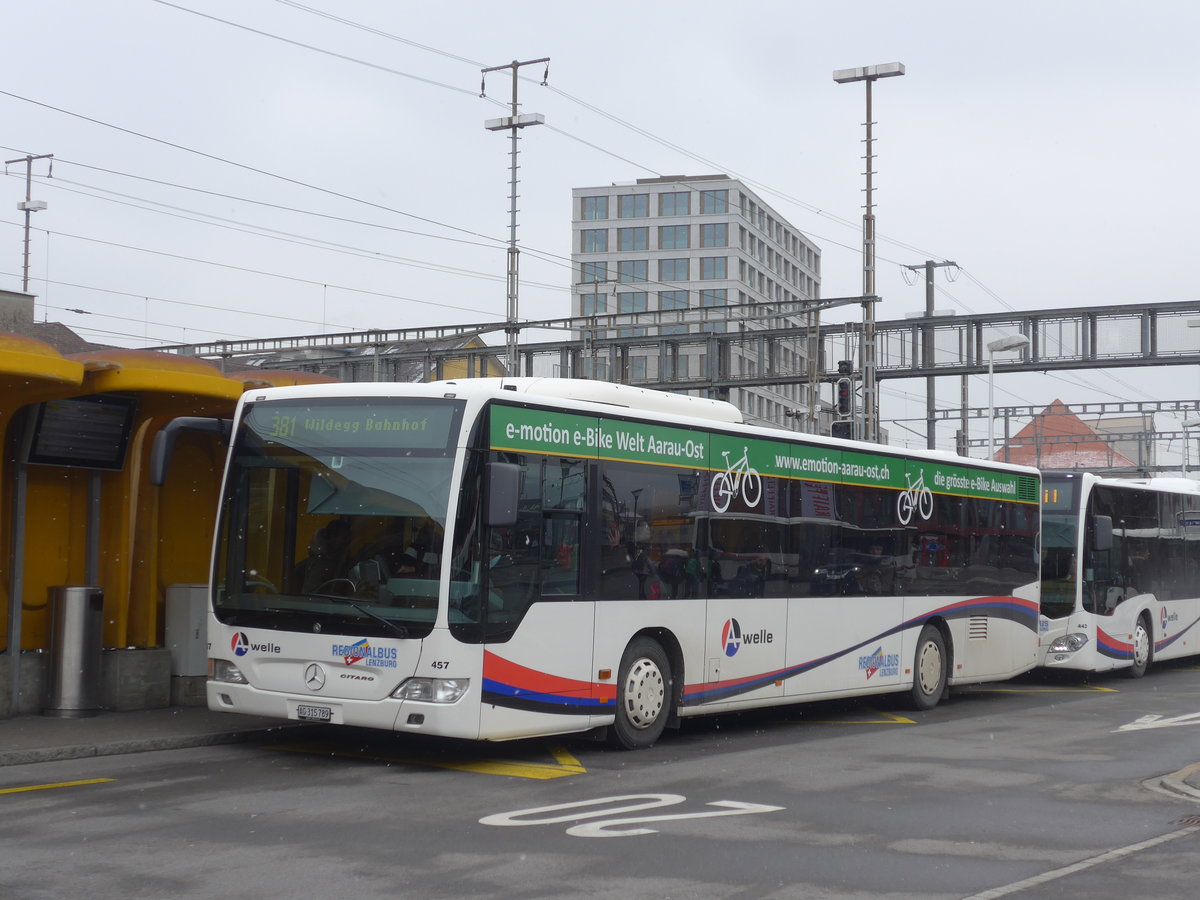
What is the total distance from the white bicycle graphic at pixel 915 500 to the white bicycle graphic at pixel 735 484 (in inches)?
124

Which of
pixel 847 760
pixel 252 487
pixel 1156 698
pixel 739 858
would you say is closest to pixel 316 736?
pixel 252 487

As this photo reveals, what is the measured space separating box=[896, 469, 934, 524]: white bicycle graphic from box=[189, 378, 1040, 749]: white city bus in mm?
2215

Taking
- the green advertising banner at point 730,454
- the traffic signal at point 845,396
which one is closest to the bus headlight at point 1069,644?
the green advertising banner at point 730,454

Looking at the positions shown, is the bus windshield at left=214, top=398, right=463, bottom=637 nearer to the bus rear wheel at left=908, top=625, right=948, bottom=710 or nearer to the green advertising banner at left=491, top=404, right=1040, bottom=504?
the green advertising banner at left=491, top=404, right=1040, bottom=504

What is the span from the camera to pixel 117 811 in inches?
364

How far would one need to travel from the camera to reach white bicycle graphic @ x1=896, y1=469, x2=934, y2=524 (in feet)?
56.7

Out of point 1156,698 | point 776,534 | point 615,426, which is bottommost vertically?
point 1156,698

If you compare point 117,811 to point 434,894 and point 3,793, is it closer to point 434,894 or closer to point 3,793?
point 3,793

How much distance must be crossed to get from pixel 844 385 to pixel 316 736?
59.0 ft

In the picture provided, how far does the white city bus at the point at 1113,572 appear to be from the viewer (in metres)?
21.6

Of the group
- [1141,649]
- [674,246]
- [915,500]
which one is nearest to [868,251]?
[1141,649]

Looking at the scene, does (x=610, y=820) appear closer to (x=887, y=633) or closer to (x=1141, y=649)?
(x=887, y=633)

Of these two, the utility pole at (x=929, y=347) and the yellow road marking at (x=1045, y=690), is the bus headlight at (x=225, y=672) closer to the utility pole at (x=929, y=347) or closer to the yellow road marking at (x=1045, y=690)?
the yellow road marking at (x=1045, y=690)

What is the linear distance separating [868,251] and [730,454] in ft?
70.7
